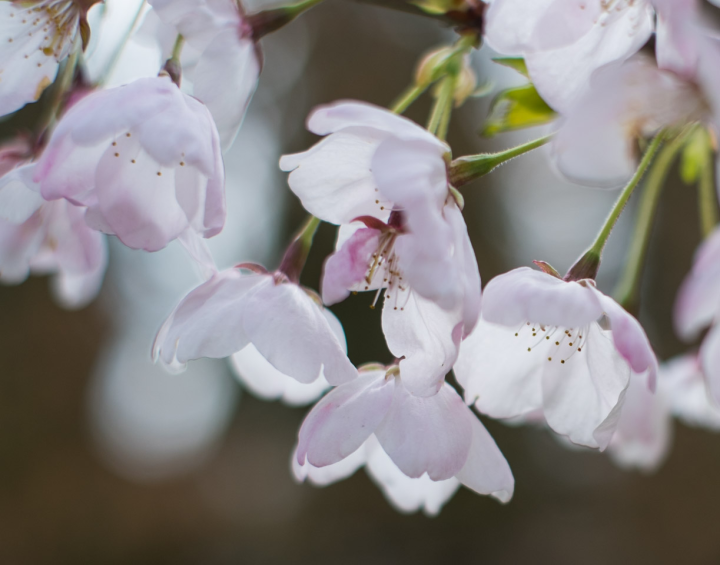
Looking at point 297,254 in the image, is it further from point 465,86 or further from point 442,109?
point 465,86

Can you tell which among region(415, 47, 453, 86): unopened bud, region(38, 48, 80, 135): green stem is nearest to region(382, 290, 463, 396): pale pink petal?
region(415, 47, 453, 86): unopened bud

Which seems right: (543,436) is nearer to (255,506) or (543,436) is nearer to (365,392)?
(255,506)

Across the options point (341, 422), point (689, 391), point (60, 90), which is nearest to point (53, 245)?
point (60, 90)

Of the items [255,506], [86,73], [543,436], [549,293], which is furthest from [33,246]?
[255,506]

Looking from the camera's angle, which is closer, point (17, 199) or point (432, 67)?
point (17, 199)

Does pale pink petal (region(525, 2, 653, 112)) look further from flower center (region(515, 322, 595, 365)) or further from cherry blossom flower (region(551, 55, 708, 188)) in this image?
flower center (region(515, 322, 595, 365))
